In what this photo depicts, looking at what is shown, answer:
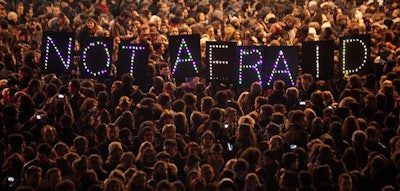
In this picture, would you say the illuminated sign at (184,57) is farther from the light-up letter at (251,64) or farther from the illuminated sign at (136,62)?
the light-up letter at (251,64)

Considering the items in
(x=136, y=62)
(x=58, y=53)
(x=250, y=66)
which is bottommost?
(x=250, y=66)

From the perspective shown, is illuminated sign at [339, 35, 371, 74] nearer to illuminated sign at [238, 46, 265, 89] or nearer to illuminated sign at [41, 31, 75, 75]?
illuminated sign at [238, 46, 265, 89]

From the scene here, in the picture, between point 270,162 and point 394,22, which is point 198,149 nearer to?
point 270,162

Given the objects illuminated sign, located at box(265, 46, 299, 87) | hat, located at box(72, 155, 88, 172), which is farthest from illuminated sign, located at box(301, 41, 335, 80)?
hat, located at box(72, 155, 88, 172)

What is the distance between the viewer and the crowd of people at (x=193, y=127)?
16922 millimetres

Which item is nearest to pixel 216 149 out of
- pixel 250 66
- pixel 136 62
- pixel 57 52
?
pixel 250 66

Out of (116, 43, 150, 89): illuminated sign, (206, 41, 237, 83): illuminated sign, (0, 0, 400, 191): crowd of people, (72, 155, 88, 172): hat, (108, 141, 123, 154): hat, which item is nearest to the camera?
(72, 155, 88, 172): hat

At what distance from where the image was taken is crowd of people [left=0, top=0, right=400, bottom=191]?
55.5 feet

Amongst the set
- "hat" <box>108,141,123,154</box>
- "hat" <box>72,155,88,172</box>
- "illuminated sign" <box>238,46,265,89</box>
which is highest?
"illuminated sign" <box>238,46,265,89</box>

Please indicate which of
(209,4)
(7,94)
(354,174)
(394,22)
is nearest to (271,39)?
(394,22)

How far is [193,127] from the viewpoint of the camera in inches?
759

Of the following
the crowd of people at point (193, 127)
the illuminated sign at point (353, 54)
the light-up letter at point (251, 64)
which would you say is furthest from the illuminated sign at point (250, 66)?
the illuminated sign at point (353, 54)

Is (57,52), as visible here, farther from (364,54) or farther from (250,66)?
(364,54)

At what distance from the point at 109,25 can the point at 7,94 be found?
640 cm
